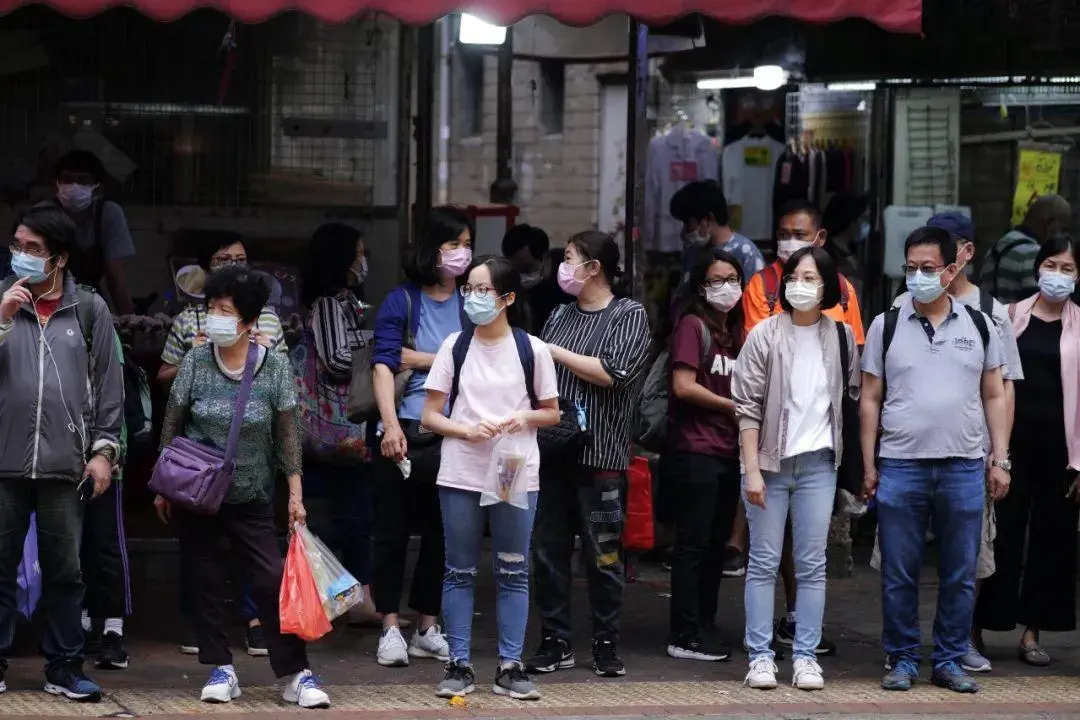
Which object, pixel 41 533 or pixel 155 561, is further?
pixel 155 561

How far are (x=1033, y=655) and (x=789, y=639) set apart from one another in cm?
114

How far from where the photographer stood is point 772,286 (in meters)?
8.30

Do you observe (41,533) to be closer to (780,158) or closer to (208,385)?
(208,385)

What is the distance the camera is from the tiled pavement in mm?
7227

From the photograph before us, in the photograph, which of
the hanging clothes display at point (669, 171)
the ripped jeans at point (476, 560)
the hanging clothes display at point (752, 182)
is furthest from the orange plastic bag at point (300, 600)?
the hanging clothes display at point (752, 182)

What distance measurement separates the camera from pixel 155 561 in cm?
973

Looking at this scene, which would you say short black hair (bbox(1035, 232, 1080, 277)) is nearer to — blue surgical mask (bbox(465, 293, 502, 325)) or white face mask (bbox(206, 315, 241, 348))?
blue surgical mask (bbox(465, 293, 502, 325))

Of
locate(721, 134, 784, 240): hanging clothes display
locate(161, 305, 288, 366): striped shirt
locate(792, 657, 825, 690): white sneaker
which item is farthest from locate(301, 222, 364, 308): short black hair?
locate(721, 134, 784, 240): hanging clothes display

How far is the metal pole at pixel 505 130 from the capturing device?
11.4 m

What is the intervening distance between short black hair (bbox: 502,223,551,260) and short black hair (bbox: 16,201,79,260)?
11.2 feet

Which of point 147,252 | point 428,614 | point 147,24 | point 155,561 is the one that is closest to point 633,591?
point 428,614

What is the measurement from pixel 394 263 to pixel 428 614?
2.99 m

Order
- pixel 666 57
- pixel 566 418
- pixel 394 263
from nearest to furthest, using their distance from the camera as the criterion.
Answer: pixel 566 418, pixel 394 263, pixel 666 57

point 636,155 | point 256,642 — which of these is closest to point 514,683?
point 256,642
